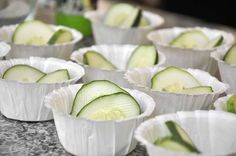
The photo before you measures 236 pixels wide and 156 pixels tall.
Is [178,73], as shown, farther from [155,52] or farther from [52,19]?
[52,19]

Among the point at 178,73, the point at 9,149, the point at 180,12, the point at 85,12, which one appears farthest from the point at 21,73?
the point at 180,12

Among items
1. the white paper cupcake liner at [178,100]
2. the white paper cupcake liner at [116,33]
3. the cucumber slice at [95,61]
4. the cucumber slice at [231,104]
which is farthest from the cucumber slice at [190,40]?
the cucumber slice at [231,104]

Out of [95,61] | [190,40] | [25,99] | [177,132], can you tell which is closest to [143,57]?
[95,61]

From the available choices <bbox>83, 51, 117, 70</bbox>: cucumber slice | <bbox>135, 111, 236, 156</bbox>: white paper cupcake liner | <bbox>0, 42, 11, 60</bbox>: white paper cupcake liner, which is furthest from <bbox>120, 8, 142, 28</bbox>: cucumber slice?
<bbox>135, 111, 236, 156</bbox>: white paper cupcake liner

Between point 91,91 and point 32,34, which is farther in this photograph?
point 32,34

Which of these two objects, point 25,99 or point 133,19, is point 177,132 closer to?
point 25,99

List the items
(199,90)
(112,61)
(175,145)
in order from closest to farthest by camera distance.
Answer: (175,145) < (199,90) < (112,61)

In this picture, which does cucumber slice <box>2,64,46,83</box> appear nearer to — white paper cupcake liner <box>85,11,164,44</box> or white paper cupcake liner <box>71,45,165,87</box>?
white paper cupcake liner <box>71,45,165,87</box>
